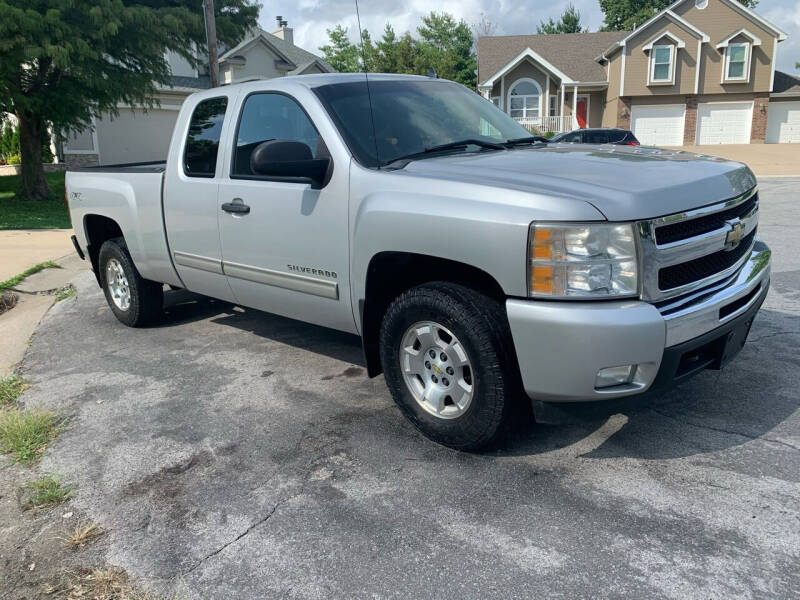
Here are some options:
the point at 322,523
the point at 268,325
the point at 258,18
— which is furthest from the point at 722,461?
the point at 258,18

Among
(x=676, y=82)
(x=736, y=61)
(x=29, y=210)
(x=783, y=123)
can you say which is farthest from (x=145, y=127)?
(x=783, y=123)

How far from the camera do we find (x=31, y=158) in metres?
18.3

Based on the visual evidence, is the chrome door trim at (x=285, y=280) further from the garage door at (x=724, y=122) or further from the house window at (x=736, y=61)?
the house window at (x=736, y=61)

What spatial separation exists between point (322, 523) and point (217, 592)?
551mm

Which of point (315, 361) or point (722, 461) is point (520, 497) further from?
point (315, 361)

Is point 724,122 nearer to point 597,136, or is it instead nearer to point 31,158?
point 597,136

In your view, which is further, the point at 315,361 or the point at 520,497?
the point at 315,361

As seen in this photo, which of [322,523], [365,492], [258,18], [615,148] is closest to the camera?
[322,523]

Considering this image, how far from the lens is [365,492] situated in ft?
10.7

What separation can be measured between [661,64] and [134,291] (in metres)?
36.0

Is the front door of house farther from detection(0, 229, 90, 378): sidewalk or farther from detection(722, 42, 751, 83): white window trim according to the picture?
detection(0, 229, 90, 378): sidewalk

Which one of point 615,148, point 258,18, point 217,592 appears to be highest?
point 258,18

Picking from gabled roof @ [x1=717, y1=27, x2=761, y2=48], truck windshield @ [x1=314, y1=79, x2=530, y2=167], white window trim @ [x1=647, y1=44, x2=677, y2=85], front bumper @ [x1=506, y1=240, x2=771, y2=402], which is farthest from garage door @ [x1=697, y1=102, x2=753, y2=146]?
front bumper @ [x1=506, y1=240, x2=771, y2=402]

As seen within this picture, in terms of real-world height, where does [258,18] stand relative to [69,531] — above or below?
above
